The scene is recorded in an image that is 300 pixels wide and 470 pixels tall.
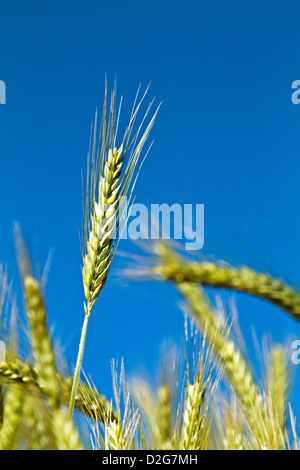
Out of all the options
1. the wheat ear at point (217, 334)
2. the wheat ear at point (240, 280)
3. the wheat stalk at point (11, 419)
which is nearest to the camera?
the wheat stalk at point (11, 419)

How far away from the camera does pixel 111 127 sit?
3.12ft

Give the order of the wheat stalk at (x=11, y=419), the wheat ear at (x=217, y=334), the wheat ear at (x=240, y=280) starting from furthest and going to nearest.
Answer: the wheat ear at (x=240, y=280)
the wheat ear at (x=217, y=334)
the wheat stalk at (x=11, y=419)

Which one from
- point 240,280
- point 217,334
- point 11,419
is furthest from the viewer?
point 240,280

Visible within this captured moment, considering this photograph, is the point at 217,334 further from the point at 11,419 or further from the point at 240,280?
the point at 11,419

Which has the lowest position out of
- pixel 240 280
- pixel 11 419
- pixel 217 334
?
pixel 11 419

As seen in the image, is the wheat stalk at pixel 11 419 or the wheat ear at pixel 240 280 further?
the wheat ear at pixel 240 280

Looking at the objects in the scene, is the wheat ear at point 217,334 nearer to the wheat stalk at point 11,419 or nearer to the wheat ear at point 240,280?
the wheat ear at point 240,280

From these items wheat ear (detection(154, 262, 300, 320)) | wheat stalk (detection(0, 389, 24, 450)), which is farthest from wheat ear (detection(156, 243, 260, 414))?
wheat stalk (detection(0, 389, 24, 450))

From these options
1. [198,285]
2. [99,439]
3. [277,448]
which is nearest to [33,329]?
[99,439]

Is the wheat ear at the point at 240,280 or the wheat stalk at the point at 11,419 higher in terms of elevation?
the wheat ear at the point at 240,280

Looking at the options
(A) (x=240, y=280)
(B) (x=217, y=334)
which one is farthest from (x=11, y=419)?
(A) (x=240, y=280)

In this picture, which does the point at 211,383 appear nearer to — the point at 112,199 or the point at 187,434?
the point at 187,434

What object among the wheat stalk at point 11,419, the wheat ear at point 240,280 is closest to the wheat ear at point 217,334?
the wheat ear at point 240,280

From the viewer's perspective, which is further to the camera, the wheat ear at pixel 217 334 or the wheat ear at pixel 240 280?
the wheat ear at pixel 240 280
